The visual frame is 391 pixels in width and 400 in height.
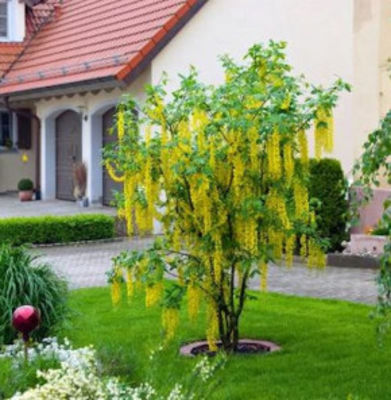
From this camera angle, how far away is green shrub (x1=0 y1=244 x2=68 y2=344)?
8.72 m

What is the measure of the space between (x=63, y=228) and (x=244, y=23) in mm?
5345

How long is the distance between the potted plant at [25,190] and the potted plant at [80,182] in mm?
2749

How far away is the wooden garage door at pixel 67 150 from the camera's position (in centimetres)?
2505

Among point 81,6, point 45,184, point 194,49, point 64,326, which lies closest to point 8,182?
point 45,184

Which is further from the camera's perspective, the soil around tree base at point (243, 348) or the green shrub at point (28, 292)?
the green shrub at point (28, 292)

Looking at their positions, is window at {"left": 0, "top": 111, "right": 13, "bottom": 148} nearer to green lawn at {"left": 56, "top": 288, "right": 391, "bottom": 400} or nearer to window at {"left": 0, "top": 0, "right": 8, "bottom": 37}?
window at {"left": 0, "top": 0, "right": 8, "bottom": 37}

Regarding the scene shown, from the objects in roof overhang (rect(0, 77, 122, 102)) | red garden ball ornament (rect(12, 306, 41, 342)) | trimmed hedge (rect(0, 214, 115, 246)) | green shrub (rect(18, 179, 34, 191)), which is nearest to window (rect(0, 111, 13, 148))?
green shrub (rect(18, 179, 34, 191))

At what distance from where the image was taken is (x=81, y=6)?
25641 mm

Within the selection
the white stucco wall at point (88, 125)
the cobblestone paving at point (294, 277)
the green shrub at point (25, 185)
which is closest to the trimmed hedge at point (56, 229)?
the cobblestone paving at point (294, 277)

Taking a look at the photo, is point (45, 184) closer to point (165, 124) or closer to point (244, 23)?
point (244, 23)

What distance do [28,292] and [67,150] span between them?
55.8 feet

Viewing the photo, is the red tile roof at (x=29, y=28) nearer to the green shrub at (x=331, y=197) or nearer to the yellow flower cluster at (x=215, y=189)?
the green shrub at (x=331, y=197)

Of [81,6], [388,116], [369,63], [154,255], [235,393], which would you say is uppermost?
[81,6]

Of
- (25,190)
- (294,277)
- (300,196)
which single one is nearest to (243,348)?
(300,196)
